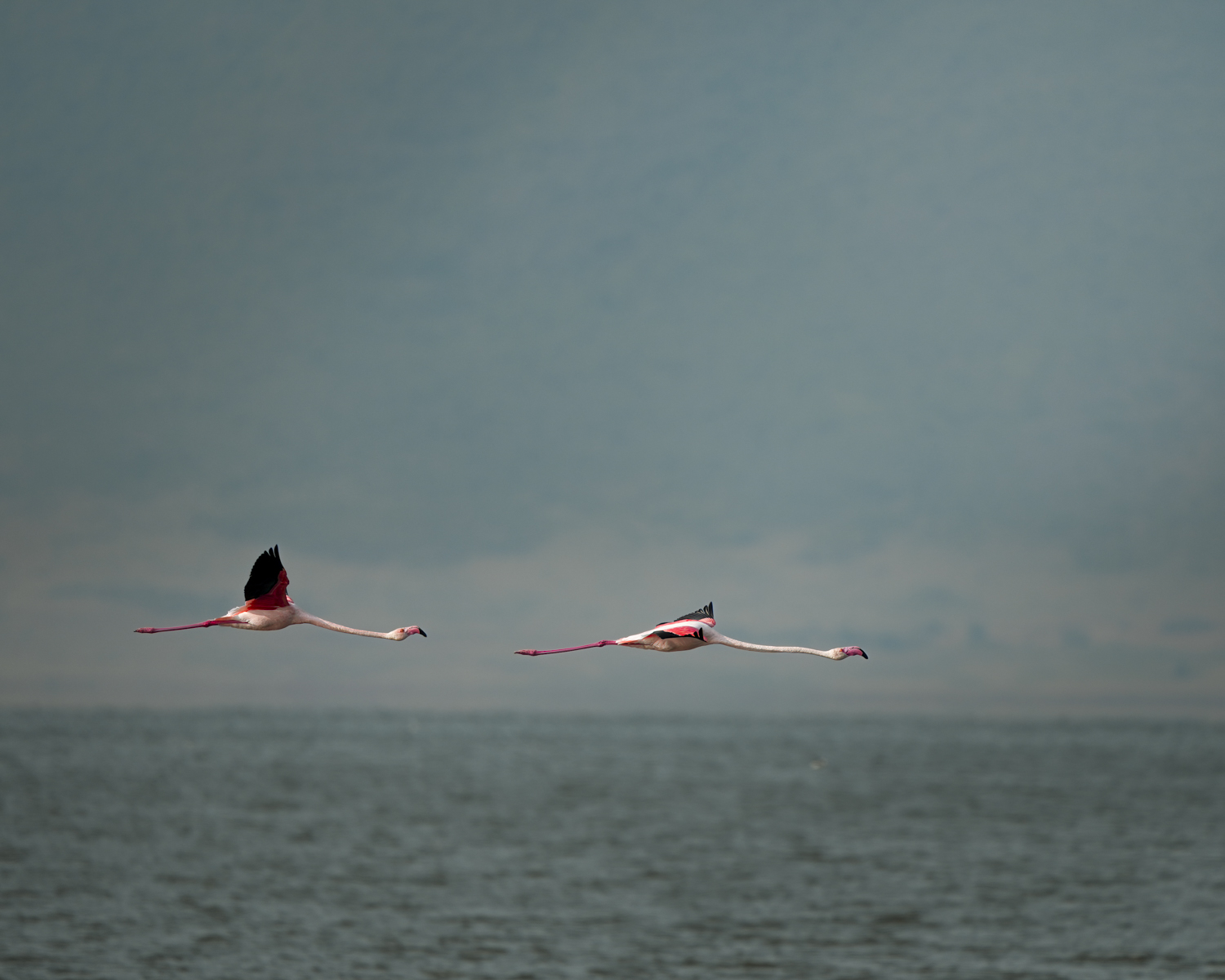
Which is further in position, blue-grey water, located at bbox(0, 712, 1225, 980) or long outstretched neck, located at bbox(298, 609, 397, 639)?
blue-grey water, located at bbox(0, 712, 1225, 980)

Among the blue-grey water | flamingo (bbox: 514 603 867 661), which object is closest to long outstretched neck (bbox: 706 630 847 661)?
flamingo (bbox: 514 603 867 661)

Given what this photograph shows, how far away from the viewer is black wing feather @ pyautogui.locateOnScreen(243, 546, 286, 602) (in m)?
9.64

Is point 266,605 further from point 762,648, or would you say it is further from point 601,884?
point 601,884

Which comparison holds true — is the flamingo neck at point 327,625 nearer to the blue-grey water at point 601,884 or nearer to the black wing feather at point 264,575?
the black wing feather at point 264,575

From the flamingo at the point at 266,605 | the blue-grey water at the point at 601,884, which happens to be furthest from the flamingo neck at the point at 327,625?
the blue-grey water at the point at 601,884

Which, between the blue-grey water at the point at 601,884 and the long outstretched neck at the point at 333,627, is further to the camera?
the blue-grey water at the point at 601,884

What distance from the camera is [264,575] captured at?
9.70m

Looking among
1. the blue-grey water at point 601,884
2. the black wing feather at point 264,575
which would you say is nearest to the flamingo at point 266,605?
the black wing feather at point 264,575

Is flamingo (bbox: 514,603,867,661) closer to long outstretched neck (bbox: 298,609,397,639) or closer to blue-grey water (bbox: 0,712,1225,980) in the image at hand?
long outstretched neck (bbox: 298,609,397,639)

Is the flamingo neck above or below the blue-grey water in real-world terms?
above

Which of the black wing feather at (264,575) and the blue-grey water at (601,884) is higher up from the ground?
the black wing feather at (264,575)

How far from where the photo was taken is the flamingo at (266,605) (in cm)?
956

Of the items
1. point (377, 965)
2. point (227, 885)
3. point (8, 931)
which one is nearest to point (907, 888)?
point (377, 965)

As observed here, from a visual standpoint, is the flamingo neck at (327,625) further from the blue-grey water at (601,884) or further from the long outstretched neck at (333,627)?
the blue-grey water at (601,884)
